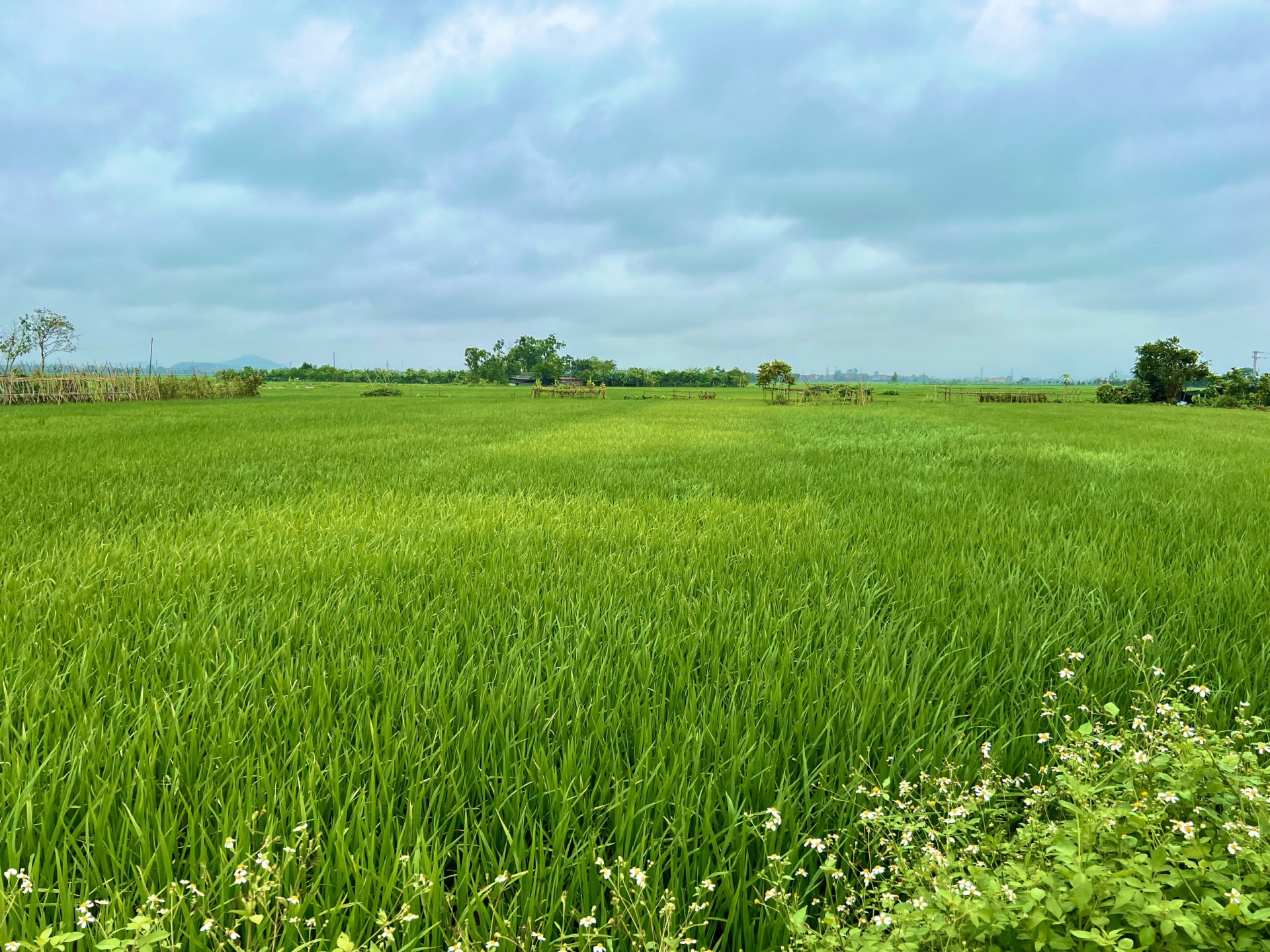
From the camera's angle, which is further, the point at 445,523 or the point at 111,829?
the point at 445,523

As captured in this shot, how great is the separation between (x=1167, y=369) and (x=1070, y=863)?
6228 cm

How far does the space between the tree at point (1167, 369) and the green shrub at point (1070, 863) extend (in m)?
61.2

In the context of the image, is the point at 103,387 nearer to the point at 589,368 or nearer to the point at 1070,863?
the point at 1070,863

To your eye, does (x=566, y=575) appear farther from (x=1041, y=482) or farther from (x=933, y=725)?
(x=1041, y=482)

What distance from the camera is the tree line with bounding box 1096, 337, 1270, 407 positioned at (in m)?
42.5

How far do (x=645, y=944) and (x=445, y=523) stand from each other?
3981mm

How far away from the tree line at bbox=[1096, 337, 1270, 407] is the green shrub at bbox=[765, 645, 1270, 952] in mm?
56809

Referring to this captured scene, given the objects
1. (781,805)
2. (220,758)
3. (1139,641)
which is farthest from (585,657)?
(1139,641)

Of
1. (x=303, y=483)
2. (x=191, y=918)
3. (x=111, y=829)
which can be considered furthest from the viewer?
(x=303, y=483)

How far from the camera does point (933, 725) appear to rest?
199 cm

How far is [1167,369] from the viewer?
4716cm

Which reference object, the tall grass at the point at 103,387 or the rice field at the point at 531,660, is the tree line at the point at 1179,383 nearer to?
the rice field at the point at 531,660

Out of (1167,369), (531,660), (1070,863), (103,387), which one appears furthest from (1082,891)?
(1167,369)

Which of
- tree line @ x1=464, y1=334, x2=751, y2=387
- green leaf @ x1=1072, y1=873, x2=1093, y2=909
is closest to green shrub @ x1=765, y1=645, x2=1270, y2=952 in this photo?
green leaf @ x1=1072, y1=873, x2=1093, y2=909
